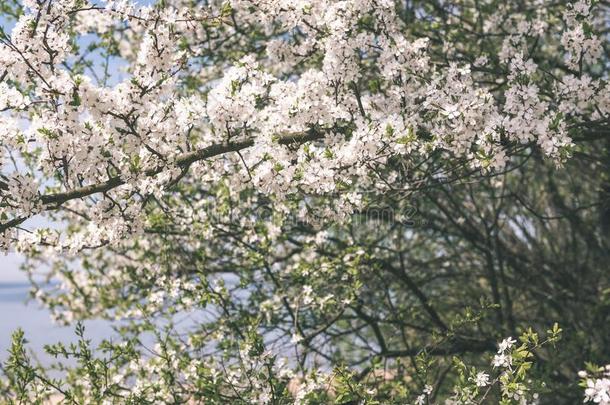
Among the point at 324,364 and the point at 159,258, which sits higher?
the point at 159,258

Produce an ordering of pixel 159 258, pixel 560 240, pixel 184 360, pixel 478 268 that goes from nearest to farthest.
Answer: pixel 184 360 → pixel 159 258 → pixel 478 268 → pixel 560 240

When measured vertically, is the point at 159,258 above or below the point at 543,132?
above

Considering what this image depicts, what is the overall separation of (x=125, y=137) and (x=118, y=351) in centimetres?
212

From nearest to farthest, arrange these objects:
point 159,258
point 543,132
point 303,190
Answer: point 543,132, point 303,190, point 159,258

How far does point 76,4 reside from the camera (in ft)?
13.1

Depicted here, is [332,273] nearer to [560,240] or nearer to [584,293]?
[584,293]

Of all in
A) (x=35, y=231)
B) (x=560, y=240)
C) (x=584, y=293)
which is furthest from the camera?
(x=560, y=240)

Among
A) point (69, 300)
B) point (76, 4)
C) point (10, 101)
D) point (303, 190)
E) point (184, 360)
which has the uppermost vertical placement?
point (69, 300)

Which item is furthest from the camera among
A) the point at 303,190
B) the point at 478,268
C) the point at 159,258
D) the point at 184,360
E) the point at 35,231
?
the point at 478,268

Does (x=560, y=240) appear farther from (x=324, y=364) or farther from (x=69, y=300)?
(x=69, y=300)

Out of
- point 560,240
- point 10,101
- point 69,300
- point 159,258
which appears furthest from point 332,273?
point 560,240

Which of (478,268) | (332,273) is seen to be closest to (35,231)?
(332,273)

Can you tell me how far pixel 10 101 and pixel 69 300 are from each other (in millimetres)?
5949

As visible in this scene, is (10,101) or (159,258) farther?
(159,258)
